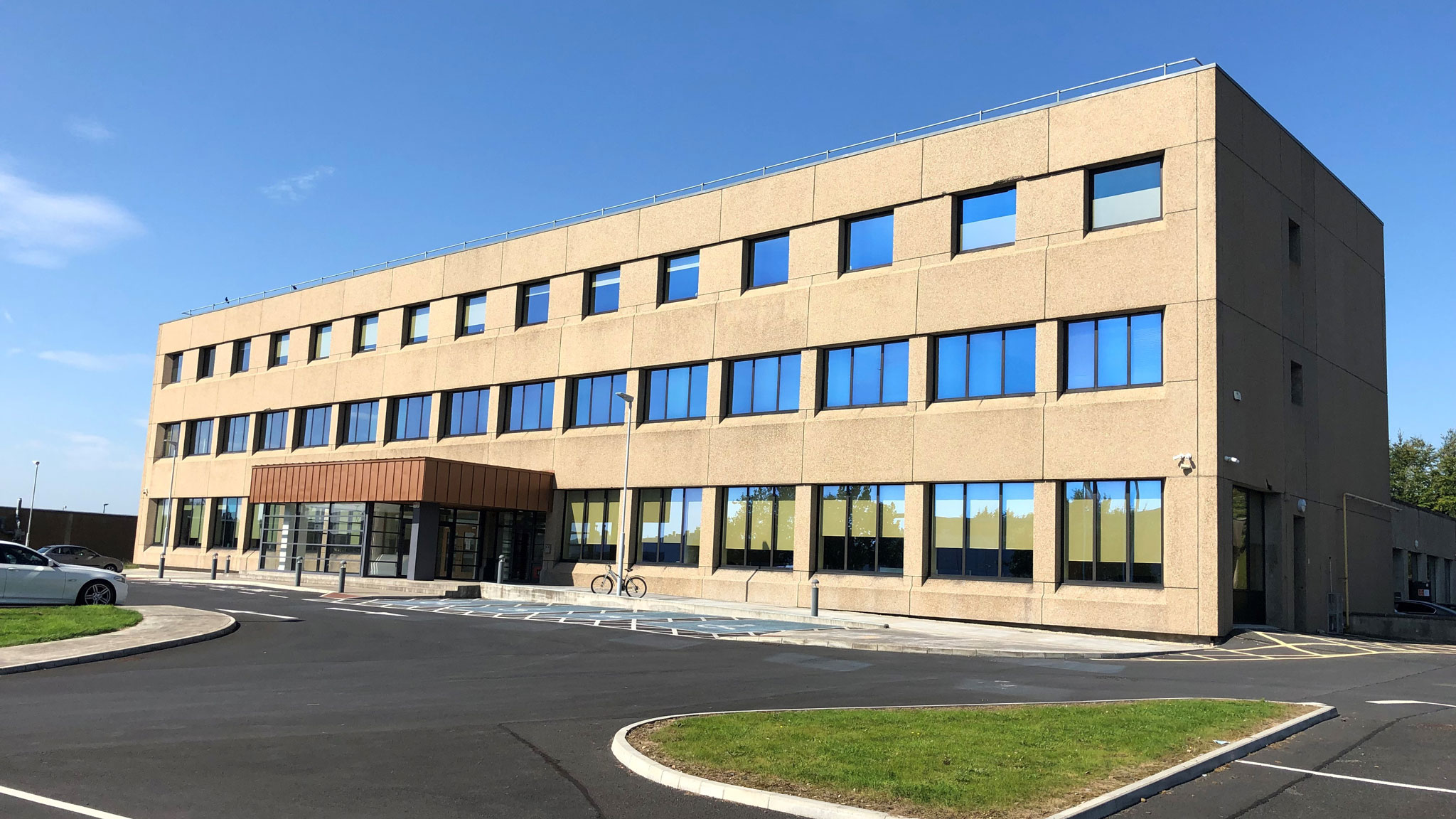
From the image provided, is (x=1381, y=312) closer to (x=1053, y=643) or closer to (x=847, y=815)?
(x=1053, y=643)

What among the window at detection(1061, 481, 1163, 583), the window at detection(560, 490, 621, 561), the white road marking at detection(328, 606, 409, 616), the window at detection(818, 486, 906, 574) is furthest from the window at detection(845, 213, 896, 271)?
the white road marking at detection(328, 606, 409, 616)

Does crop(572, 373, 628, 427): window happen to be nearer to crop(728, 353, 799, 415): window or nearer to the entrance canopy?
the entrance canopy

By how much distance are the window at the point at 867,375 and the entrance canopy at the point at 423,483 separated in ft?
41.1

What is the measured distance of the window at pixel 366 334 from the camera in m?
48.7

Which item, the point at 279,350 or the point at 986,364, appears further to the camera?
the point at 279,350

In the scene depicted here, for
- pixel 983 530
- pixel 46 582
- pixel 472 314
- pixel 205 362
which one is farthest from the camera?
pixel 205 362

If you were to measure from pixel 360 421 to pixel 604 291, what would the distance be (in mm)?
15355

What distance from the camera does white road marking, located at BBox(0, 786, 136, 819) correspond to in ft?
24.2

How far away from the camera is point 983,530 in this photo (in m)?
28.7

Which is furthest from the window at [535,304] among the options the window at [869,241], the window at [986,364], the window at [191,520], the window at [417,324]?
the window at [191,520]

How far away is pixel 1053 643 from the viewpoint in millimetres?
23125

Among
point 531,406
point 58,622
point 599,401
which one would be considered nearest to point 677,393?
point 599,401

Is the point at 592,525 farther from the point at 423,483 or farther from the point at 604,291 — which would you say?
the point at 604,291

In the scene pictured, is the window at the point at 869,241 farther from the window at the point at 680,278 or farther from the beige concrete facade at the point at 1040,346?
the window at the point at 680,278
